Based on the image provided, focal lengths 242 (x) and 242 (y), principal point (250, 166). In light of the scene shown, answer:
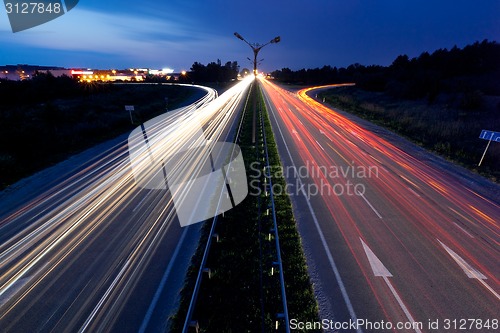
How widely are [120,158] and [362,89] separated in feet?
261

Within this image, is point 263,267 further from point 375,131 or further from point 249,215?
point 375,131

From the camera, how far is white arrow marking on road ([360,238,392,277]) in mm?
8547

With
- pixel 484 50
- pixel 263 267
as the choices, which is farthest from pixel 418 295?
pixel 484 50

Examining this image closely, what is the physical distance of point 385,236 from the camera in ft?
34.1

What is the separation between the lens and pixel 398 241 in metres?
10.1

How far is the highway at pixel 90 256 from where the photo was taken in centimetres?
720

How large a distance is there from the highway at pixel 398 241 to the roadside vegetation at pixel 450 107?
4539 millimetres

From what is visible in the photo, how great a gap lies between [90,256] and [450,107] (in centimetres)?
5063

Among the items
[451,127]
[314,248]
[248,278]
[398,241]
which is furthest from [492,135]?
[248,278]

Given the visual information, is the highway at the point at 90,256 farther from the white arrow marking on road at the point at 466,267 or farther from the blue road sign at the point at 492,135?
the blue road sign at the point at 492,135

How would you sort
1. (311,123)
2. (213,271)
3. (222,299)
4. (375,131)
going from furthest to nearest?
1. (311,123)
2. (375,131)
3. (213,271)
4. (222,299)

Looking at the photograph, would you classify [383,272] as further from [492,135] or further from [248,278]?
[492,135]

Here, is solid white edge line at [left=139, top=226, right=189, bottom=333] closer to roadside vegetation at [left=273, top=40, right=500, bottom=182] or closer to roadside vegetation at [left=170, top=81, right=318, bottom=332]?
roadside vegetation at [left=170, top=81, right=318, bottom=332]

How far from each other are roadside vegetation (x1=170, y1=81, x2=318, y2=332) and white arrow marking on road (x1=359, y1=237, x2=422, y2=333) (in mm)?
2535
